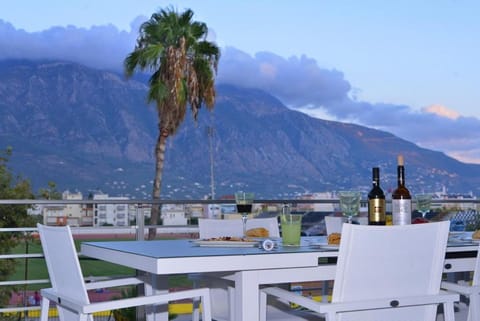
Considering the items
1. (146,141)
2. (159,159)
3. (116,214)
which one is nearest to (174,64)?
(159,159)

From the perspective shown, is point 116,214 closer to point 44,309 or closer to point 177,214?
point 177,214

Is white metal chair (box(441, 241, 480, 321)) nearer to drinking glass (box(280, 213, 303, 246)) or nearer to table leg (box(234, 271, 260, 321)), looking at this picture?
drinking glass (box(280, 213, 303, 246))

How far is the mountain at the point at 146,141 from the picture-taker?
49.2 metres

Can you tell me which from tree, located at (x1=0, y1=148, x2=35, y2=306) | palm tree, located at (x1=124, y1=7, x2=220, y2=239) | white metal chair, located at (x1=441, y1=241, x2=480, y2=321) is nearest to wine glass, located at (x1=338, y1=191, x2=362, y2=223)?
white metal chair, located at (x1=441, y1=241, x2=480, y2=321)

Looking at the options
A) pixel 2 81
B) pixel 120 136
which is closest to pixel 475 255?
pixel 120 136

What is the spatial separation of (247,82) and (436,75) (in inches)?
1689

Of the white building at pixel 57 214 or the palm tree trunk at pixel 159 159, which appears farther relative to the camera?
the palm tree trunk at pixel 159 159

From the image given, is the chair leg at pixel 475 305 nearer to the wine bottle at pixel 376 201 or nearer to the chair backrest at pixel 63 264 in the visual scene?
the wine bottle at pixel 376 201

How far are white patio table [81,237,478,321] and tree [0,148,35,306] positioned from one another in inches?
812

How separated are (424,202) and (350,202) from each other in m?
0.56

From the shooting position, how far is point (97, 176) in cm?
5491

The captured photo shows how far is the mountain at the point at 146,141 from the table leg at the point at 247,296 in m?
36.2

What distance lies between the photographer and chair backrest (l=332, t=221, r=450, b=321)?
1.95m

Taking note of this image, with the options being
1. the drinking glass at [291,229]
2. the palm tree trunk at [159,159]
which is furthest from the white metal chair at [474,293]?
the palm tree trunk at [159,159]
